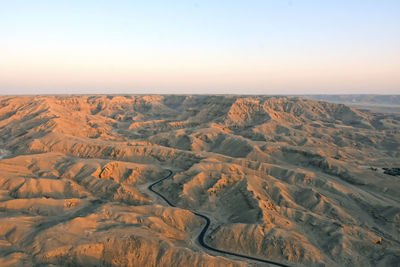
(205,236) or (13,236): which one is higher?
(13,236)

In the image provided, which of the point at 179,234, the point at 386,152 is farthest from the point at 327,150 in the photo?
the point at 179,234

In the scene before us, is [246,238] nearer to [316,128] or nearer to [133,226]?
[133,226]

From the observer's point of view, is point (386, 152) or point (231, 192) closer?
point (231, 192)

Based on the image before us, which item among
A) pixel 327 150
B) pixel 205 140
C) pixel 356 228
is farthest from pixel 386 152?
pixel 356 228

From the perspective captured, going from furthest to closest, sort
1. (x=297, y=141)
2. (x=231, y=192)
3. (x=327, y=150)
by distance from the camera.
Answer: (x=297, y=141) < (x=327, y=150) < (x=231, y=192)

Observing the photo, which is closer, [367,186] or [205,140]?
[367,186]

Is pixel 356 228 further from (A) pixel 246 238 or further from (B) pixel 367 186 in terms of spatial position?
(B) pixel 367 186

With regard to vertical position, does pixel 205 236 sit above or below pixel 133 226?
below

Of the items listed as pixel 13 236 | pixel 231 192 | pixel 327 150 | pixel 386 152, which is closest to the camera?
pixel 13 236

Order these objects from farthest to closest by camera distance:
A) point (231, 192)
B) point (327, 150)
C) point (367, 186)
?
point (327, 150) → point (367, 186) → point (231, 192)
